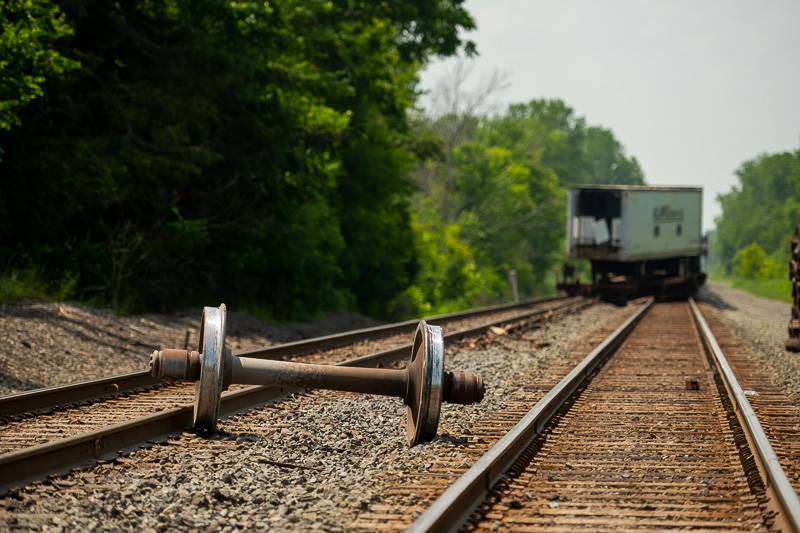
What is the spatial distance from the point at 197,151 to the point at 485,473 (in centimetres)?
1447

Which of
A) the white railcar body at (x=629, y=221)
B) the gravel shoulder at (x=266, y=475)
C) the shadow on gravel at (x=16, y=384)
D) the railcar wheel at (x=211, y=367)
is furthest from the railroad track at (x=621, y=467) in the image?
the white railcar body at (x=629, y=221)

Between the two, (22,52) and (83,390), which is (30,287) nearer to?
(22,52)

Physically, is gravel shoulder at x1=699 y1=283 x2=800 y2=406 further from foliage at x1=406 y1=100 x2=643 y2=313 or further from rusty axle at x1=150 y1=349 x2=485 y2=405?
foliage at x1=406 y1=100 x2=643 y2=313

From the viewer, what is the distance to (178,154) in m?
19.3

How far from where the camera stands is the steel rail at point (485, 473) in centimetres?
496

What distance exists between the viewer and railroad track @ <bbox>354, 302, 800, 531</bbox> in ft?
17.5

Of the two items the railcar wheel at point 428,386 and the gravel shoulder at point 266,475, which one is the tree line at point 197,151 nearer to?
the gravel shoulder at point 266,475

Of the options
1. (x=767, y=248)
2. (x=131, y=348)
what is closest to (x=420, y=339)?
(x=131, y=348)

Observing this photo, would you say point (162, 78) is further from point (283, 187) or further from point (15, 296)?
point (15, 296)

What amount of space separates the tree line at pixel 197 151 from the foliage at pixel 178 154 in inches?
1.5

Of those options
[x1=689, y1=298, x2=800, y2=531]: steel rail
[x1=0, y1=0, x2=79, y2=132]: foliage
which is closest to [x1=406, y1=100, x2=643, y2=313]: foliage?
[x1=0, y1=0, x2=79, y2=132]: foliage

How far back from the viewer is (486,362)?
13.4m

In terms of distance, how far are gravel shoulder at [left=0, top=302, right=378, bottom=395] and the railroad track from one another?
18.0 feet

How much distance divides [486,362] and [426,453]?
6.54 meters
